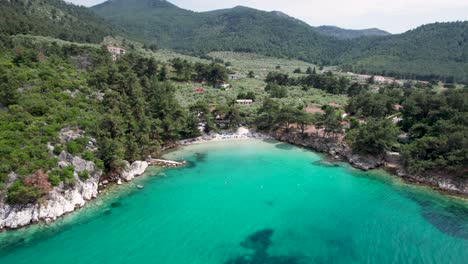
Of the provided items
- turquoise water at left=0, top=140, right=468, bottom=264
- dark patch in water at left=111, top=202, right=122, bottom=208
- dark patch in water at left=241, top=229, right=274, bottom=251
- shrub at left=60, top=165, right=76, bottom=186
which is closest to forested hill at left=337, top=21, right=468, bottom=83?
turquoise water at left=0, top=140, right=468, bottom=264

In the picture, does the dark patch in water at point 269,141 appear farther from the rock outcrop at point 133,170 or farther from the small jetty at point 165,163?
the rock outcrop at point 133,170

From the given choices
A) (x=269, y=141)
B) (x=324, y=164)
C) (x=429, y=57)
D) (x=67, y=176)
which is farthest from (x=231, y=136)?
(x=429, y=57)

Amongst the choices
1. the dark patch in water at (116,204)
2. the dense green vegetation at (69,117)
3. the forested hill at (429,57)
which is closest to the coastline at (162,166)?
the dense green vegetation at (69,117)

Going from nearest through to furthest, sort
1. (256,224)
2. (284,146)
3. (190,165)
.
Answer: (256,224)
(190,165)
(284,146)

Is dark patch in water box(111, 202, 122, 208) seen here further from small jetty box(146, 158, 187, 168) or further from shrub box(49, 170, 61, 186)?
small jetty box(146, 158, 187, 168)

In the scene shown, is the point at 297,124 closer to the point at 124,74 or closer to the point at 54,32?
the point at 124,74

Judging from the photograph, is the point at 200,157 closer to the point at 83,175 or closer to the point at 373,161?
the point at 83,175
